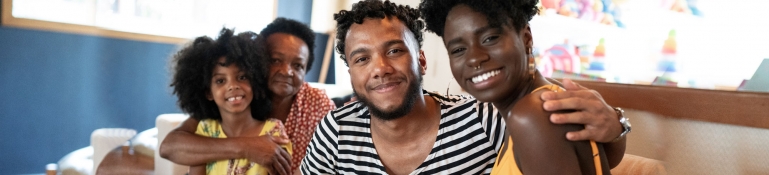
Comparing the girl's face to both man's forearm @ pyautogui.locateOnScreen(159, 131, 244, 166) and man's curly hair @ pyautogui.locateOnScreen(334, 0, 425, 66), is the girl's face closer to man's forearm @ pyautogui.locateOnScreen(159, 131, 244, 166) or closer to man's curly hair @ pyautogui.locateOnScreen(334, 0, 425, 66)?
man's forearm @ pyautogui.locateOnScreen(159, 131, 244, 166)

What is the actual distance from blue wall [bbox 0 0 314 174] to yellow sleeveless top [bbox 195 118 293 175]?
1.38m

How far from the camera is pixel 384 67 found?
156 centimetres

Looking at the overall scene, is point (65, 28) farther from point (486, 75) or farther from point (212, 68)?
point (486, 75)

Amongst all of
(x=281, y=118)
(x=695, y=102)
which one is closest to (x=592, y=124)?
(x=695, y=102)

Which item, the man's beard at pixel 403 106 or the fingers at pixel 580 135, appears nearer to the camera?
the fingers at pixel 580 135

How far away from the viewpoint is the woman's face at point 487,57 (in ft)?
3.68

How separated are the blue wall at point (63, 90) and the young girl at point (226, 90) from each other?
1323mm

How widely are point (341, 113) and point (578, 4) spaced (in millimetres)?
1469

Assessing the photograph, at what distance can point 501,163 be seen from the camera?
1.12 metres

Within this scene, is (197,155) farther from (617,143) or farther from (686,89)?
(686,89)

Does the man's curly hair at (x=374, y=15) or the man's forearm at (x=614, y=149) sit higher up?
the man's curly hair at (x=374, y=15)

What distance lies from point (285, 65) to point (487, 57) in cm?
145

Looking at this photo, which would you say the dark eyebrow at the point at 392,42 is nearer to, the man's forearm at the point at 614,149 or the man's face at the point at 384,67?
the man's face at the point at 384,67

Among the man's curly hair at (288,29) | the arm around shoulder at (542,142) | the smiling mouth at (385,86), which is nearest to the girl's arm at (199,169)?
→ the man's curly hair at (288,29)
